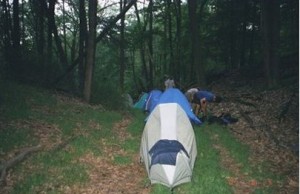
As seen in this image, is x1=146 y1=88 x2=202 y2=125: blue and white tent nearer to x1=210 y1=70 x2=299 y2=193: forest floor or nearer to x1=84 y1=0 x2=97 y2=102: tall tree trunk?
x1=210 y1=70 x2=299 y2=193: forest floor

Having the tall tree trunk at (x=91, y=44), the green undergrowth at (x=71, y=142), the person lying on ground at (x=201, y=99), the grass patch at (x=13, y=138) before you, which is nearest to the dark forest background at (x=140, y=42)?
the tall tree trunk at (x=91, y=44)

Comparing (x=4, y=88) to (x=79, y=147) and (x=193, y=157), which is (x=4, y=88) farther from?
(x=193, y=157)

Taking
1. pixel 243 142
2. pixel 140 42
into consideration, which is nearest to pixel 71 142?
pixel 243 142

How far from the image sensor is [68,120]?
1748 centimetres

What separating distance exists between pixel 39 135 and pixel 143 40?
26.0m

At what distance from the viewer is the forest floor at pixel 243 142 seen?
36.5 ft

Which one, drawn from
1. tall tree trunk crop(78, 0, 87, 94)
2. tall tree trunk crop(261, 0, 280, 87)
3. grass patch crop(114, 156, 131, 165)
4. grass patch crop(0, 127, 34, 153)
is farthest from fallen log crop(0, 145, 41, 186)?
tall tree trunk crop(261, 0, 280, 87)

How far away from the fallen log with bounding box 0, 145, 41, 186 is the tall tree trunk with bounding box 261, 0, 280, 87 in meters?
14.9

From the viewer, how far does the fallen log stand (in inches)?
436

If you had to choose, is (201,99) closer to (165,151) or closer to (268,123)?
(268,123)

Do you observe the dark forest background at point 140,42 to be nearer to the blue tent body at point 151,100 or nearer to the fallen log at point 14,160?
the blue tent body at point 151,100

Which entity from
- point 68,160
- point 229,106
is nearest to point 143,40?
point 229,106

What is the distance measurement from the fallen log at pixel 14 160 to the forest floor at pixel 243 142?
0.18 metres

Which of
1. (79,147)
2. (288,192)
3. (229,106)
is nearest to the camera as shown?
(288,192)
